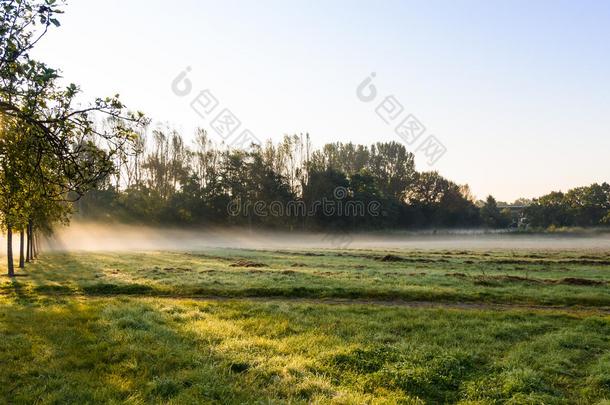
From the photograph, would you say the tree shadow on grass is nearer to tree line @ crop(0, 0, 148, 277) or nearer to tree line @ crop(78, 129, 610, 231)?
tree line @ crop(0, 0, 148, 277)

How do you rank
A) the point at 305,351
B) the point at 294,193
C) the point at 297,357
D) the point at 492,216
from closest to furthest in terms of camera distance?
the point at 297,357, the point at 305,351, the point at 294,193, the point at 492,216

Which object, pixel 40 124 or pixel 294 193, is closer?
pixel 40 124

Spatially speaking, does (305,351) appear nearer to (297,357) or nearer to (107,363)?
(297,357)

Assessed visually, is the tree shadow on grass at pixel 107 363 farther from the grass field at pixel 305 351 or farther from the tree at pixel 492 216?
the tree at pixel 492 216

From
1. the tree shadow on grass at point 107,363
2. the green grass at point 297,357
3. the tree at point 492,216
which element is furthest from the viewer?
the tree at point 492,216

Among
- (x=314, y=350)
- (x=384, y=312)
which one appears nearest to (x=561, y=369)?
(x=314, y=350)

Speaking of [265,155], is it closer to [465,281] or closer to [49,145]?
[465,281]

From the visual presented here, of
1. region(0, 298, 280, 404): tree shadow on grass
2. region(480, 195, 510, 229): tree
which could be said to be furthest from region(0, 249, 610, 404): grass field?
region(480, 195, 510, 229): tree

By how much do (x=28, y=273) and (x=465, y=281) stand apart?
28316 millimetres

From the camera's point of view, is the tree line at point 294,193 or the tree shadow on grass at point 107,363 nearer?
the tree shadow on grass at point 107,363

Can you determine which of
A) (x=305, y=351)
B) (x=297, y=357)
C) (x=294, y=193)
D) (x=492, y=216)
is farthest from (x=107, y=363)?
(x=492, y=216)

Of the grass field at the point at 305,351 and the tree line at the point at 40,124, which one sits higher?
the tree line at the point at 40,124

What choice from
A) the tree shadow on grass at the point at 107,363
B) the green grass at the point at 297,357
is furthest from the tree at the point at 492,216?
the tree shadow on grass at the point at 107,363

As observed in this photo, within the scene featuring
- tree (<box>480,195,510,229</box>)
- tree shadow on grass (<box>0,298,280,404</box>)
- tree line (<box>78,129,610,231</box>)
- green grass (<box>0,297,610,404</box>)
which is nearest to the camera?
tree shadow on grass (<box>0,298,280,404</box>)
